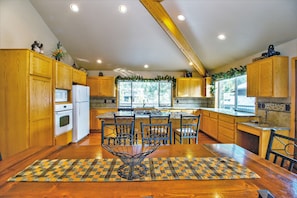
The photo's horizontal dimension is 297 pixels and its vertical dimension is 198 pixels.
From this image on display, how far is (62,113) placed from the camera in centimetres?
448

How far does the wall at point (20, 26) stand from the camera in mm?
3572

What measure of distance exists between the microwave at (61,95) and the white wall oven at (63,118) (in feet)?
0.55

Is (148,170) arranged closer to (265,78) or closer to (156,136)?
(156,136)

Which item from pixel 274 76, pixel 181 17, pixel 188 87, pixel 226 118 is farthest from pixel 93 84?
pixel 274 76

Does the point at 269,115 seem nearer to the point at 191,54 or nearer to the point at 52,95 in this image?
the point at 191,54

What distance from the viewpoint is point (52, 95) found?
4145 millimetres

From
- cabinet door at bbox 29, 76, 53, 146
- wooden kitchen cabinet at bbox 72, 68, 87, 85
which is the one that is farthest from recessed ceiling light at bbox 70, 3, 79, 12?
cabinet door at bbox 29, 76, 53, 146

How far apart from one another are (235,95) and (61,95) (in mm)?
4807

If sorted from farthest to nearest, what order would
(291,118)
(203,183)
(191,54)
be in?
(191,54), (291,118), (203,183)

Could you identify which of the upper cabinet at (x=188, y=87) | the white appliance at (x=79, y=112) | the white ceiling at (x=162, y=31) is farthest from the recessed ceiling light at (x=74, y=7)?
the upper cabinet at (x=188, y=87)

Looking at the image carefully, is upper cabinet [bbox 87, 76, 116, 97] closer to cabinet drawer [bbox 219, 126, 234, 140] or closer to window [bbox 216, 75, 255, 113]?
window [bbox 216, 75, 255, 113]

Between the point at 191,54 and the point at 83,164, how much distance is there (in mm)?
5200

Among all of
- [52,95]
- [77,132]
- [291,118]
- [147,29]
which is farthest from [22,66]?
[291,118]

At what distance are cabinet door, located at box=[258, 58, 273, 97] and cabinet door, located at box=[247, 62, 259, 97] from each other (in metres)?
0.10
